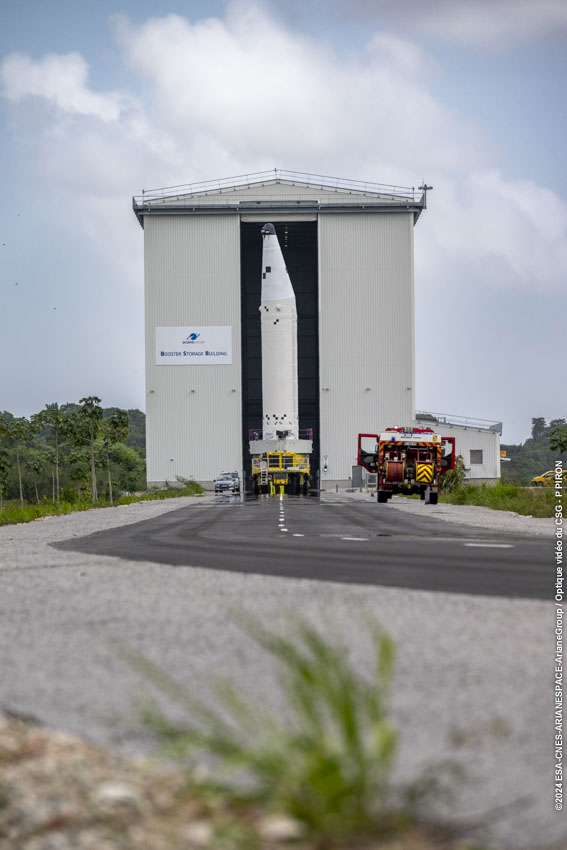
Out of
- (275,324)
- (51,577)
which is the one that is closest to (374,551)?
(51,577)

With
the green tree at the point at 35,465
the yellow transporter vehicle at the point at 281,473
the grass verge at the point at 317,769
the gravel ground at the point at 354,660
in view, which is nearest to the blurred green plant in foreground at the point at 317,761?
the grass verge at the point at 317,769

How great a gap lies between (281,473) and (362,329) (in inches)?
827

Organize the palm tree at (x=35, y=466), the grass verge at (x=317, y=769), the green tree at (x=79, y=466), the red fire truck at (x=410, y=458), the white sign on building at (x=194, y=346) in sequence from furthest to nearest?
the palm tree at (x=35, y=466)
the green tree at (x=79, y=466)
the white sign on building at (x=194, y=346)
the red fire truck at (x=410, y=458)
the grass verge at (x=317, y=769)

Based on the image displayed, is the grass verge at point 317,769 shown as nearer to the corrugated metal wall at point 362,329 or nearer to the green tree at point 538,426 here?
the corrugated metal wall at point 362,329

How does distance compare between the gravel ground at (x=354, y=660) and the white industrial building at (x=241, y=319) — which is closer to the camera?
the gravel ground at (x=354, y=660)

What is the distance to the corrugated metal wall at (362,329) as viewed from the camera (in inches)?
2749

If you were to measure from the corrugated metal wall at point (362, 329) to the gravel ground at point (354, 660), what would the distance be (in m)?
60.1

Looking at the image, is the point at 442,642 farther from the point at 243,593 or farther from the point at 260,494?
the point at 260,494

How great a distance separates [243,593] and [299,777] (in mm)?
5135

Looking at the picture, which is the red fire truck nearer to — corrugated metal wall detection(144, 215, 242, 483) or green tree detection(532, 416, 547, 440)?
corrugated metal wall detection(144, 215, 242, 483)

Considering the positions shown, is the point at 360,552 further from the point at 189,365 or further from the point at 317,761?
the point at 189,365

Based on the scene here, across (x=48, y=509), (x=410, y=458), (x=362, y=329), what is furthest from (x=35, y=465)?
(x=410, y=458)

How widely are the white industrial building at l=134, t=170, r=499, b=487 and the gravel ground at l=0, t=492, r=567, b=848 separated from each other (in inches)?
2353

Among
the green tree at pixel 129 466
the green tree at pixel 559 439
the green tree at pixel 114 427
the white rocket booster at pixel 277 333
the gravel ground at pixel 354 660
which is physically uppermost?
the white rocket booster at pixel 277 333
